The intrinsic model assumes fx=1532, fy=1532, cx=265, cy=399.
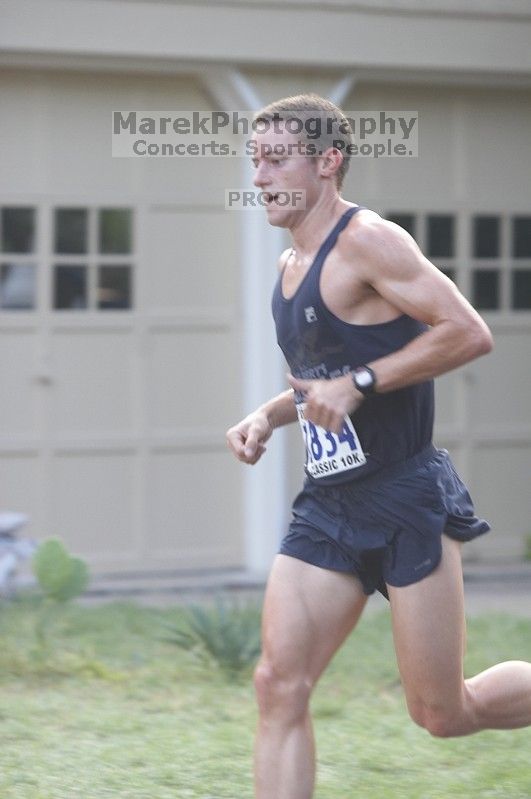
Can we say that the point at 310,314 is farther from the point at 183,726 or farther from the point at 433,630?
the point at 183,726

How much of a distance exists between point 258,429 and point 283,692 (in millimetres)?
716

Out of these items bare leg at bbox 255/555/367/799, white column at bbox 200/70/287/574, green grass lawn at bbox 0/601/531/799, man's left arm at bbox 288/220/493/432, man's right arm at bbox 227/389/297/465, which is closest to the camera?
man's left arm at bbox 288/220/493/432

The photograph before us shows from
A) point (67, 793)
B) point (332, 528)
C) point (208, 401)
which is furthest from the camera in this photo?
point (208, 401)

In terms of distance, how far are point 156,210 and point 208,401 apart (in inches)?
45.1

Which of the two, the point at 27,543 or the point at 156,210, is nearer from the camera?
the point at 27,543

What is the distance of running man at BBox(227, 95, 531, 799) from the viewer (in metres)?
3.70

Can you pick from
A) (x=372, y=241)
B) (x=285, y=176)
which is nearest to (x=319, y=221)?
(x=285, y=176)

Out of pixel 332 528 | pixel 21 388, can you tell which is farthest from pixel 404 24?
pixel 332 528

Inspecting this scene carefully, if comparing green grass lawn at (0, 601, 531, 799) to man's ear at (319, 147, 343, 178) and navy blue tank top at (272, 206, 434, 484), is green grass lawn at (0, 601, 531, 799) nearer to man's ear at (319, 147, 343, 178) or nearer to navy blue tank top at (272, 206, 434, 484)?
navy blue tank top at (272, 206, 434, 484)

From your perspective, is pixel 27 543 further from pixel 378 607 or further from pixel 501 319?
pixel 501 319

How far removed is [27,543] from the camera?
7.75 meters

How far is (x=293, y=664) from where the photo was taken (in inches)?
148

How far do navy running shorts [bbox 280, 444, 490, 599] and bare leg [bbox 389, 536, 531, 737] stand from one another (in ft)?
0.14

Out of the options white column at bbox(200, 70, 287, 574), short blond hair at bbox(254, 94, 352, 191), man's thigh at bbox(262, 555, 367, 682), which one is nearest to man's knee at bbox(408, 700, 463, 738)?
man's thigh at bbox(262, 555, 367, 682)
